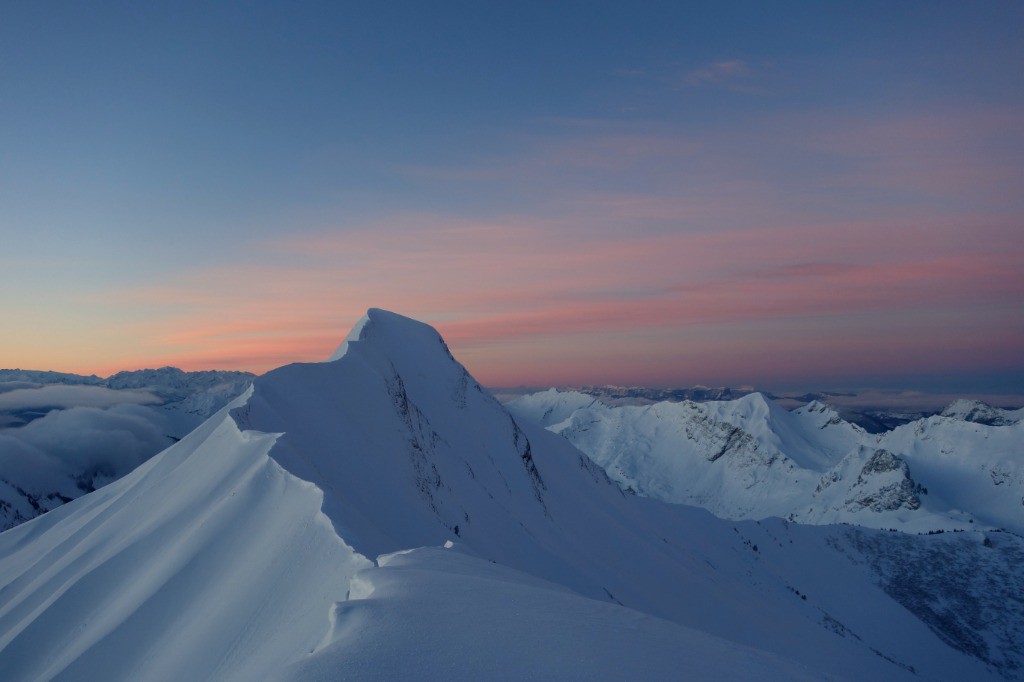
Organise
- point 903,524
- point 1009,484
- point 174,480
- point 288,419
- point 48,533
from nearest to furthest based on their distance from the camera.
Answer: point 174,480, point 288,419, point 48,533, point 903,524, point 1009,484

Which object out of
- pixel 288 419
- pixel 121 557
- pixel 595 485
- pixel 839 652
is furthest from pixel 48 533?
pixel 839 652

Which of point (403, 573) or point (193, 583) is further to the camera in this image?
point (193, 583)

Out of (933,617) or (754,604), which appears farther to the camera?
(933,617)

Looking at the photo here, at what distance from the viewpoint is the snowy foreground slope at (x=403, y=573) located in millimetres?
9438

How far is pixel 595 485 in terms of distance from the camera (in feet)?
290

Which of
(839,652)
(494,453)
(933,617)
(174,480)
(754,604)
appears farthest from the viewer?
(933,617)

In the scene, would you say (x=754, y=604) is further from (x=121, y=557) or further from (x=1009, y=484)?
(x=1009, y=484)

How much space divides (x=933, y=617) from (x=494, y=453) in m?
86.1

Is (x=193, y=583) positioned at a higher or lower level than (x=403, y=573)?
lower

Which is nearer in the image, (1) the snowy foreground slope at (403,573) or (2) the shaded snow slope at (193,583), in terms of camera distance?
(1) the snowy foreground slope at (403,573)

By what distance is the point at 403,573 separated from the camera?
12109 millimetres

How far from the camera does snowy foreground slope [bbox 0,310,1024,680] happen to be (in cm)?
944

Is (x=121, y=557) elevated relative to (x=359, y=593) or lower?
lower

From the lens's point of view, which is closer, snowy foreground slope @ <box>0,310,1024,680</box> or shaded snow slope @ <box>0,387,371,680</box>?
snowy foreground slope @ <box>0,310,1024,680</box>
